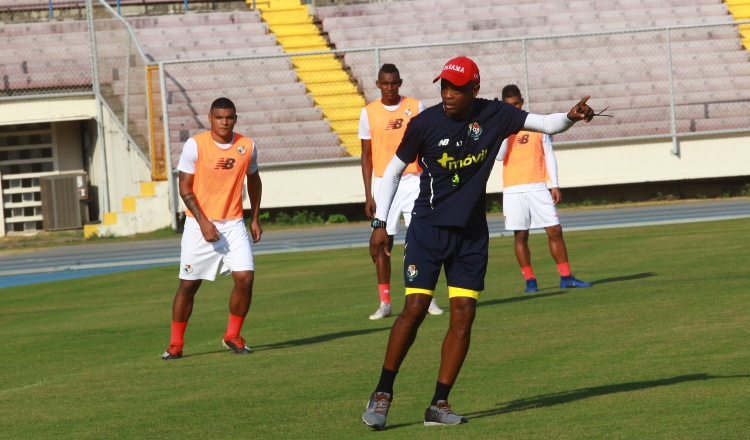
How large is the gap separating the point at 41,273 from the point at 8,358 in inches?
357

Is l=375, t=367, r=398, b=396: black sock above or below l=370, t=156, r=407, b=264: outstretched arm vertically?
below

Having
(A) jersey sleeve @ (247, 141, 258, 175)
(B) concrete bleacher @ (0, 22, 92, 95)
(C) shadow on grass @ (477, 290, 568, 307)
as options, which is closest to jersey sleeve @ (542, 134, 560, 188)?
(C) shadow on grass @ (477, 290, 568, 307)

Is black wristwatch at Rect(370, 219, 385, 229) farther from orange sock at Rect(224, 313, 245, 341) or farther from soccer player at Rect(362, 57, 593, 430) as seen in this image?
orange sock at Rect(224, 313, 245, 341)

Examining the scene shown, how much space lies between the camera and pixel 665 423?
18.4ft

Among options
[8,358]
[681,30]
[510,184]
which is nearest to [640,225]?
[510,184]

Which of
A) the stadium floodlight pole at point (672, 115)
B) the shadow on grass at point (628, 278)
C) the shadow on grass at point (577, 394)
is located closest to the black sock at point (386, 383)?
the shadow on grass at point (577, 394)

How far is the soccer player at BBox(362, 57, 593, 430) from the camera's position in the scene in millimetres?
6141

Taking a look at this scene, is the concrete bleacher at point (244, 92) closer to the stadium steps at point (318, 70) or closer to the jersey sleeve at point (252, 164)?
the stadium steps at point (318, 70)

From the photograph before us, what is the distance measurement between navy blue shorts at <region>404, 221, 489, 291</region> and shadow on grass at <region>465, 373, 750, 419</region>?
2.39 ft

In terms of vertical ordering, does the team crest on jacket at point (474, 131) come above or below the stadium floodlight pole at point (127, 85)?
below

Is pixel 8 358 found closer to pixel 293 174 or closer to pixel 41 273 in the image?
pixel 41 273

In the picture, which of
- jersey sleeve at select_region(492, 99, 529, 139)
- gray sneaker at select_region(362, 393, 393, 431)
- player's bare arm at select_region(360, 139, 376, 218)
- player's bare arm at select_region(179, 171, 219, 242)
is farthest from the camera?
player's bare arm at select_region(360, 139, 376, 218)

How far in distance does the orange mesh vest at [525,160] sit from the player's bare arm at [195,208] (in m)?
4.46

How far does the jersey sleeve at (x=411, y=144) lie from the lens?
20.3 ft
